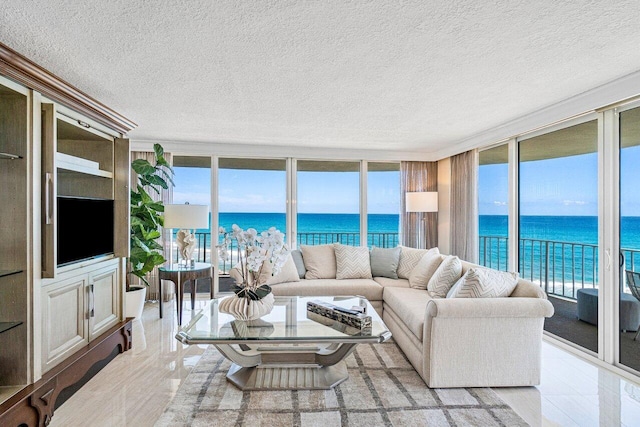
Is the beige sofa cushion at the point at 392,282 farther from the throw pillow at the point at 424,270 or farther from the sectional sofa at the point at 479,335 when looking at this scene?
the sectional sofa at the point at 479,335

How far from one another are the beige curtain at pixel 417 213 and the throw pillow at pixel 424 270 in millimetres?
1763

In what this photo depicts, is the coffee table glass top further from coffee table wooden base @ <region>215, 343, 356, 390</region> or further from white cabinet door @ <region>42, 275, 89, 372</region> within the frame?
white cabinet door @ <region>42, 275, 89, 372</region>

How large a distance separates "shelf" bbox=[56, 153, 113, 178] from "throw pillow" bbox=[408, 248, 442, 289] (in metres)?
3.30

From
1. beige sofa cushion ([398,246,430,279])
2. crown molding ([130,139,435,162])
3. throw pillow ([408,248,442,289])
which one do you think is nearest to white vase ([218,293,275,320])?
throw pillow ([408,248,442,289])

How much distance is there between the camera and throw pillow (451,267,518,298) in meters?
Result: 2.80

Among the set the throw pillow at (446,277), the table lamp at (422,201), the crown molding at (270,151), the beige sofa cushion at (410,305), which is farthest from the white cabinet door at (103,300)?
the table lamp at (422,201)

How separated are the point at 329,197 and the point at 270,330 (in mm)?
3606

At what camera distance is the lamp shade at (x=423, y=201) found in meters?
5.61

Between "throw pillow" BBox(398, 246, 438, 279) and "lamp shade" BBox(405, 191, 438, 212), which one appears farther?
"lamp shade" BBox(405, 191, 438, 212)

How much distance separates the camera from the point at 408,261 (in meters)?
4.61

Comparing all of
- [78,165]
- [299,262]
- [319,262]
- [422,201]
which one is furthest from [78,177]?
[422,201]

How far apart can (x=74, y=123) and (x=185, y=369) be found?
2112 mm

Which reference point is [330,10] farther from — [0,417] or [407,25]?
[0,417]

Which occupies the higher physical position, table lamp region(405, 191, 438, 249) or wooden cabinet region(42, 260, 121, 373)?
table lamp region(405, 191, 438, 249)
